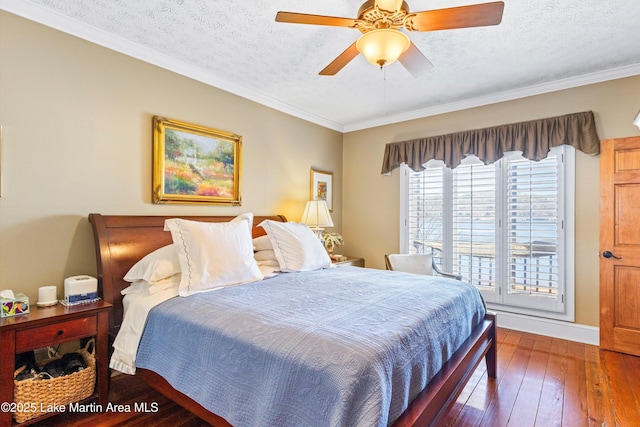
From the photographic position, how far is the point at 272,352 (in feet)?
4.47

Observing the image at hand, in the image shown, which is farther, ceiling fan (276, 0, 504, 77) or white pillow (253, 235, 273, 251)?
white pillow (253, 235, 273, 251)

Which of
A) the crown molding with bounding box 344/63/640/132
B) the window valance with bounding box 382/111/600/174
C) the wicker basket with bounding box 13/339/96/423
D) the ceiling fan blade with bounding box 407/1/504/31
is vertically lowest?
the wicker basket with bounding box 13/339/96/423

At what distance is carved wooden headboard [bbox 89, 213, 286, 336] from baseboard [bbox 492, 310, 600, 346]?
3.63m

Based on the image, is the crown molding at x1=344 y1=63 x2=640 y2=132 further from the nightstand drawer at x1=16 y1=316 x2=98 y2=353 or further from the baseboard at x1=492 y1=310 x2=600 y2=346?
the nightstand drawer at x1=16 y1=316 x2=98 y2=353

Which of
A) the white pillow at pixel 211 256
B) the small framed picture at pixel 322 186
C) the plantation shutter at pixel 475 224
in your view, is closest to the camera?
the white pillow at pixel 211 256

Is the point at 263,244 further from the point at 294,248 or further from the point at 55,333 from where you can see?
the point at 55,333

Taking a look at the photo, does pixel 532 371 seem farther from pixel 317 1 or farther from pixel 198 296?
pixel 317 1

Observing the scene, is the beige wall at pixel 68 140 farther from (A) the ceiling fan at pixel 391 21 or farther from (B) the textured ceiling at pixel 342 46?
(A) the ceiling fan at pixel 391 21

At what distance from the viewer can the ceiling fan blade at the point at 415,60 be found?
208 centimetres

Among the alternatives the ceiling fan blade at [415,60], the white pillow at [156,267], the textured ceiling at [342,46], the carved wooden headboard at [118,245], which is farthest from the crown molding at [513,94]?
the white pillow at [156,267]

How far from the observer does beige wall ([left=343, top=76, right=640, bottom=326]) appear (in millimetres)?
3109

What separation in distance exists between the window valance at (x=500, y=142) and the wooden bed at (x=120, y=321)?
6.39 feet

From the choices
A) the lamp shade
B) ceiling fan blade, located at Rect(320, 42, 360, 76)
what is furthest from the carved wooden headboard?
ceiling fan blade, located at Rect(320, 42, 360, 76)

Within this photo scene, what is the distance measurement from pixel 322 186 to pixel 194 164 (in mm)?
1945
